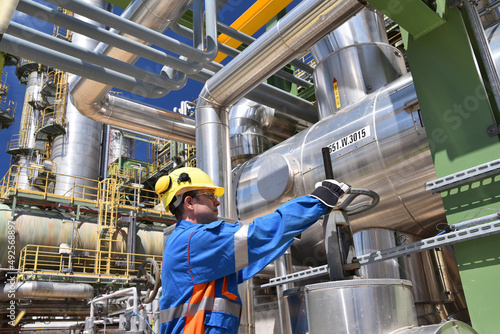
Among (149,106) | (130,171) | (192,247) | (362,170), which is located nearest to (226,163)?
(362,170)

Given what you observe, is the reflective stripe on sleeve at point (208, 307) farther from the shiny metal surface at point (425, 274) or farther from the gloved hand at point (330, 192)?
the shiny metal surface at point (425, 274)

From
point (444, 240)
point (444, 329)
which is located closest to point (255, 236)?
point (444, 329)

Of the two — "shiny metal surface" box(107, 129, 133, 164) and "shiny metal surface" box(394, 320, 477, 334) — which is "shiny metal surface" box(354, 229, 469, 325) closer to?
"shiny metal surface" box(394, 320, 477, 334)

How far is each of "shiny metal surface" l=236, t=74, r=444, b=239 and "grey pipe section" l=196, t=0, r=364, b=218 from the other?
0.75m

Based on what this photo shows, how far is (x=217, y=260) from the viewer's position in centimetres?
172

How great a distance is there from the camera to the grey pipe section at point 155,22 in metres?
3.41

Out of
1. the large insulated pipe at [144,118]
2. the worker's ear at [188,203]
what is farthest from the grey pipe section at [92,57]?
the worker's ear at [188,203]

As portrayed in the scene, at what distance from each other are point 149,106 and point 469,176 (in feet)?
14.6

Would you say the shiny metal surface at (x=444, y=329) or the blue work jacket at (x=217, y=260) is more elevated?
the blue work jacket at (x=217, y=260)

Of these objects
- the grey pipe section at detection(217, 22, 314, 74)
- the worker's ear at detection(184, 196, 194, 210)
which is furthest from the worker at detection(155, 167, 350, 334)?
the grey pipe section at detection(217, 22, 314, 74)

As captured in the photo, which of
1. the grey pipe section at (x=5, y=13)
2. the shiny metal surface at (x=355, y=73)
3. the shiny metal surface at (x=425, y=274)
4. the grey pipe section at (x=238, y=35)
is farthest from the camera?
the grey pipe section at (x=238, y=35)

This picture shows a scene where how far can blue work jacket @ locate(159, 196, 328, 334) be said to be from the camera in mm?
1678

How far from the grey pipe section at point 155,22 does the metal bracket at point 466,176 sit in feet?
8.33

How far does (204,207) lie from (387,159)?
183 cm
